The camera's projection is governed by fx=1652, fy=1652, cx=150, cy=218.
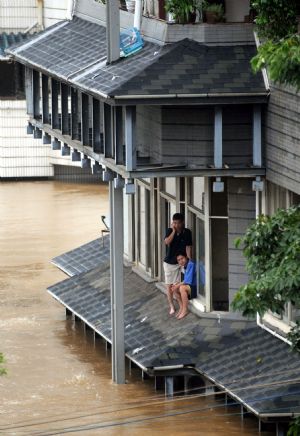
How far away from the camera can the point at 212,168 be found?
21344 millimetres

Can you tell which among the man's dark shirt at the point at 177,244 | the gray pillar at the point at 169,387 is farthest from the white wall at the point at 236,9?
the gray pillar at the point at 169,387

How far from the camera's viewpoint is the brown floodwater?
A: 21.2m

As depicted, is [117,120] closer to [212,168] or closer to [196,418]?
[212,168]

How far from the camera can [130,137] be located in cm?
2117

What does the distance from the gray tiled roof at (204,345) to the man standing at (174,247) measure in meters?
0.54

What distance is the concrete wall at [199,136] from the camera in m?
21.5

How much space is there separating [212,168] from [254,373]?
9.00 feet

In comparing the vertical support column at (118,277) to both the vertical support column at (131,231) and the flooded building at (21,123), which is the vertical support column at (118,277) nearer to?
the vertical support column at (131,231)

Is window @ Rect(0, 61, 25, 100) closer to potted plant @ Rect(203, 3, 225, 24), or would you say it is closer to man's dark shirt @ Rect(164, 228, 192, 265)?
man's dark shirt @ Rect(164, 228, 192, 265)

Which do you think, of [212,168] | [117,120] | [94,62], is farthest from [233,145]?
[94,62]

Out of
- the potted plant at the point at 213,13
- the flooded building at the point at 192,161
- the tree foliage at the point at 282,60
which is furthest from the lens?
the potted plant at the point at 213,13

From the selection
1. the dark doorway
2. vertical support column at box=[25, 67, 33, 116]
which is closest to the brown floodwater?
the dark doorway

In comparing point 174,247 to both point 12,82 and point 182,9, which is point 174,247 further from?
point 12,82

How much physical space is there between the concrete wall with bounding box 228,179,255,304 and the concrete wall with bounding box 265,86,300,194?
155 centimetres
